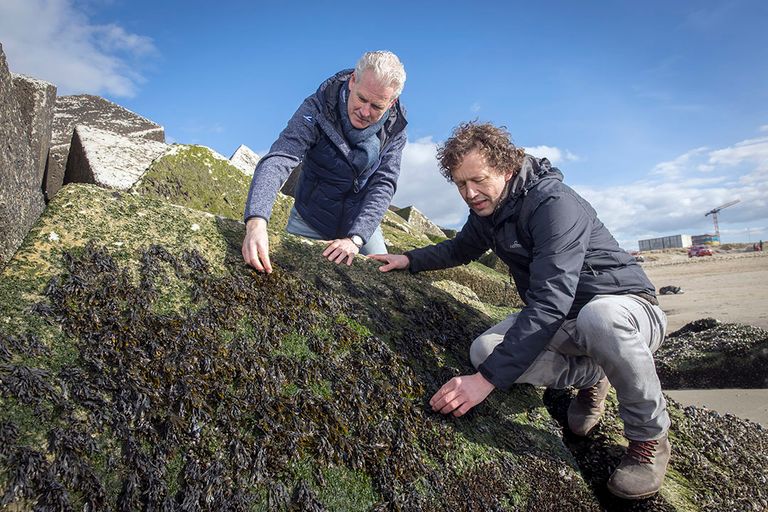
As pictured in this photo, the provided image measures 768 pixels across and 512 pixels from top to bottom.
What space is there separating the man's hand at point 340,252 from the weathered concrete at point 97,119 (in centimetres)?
913

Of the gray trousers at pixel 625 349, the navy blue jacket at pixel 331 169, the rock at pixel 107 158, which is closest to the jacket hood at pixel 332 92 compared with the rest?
the navy blue jacket at pixel 331 169

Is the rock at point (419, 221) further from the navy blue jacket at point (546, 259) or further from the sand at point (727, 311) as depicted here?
the navy blue jacket at point (546, 259)

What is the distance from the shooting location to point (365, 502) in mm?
2391

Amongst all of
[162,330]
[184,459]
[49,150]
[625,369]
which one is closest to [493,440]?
[625,369]

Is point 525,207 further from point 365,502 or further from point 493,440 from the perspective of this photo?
point 365,502

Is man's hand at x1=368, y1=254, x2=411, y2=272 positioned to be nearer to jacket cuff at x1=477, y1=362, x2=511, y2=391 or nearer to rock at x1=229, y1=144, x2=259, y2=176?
jacket cuff at x1=477, y1=362, x2=511, y2=391

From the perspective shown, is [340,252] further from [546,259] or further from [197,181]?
[197,181]

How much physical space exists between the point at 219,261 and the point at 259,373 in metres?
0.87

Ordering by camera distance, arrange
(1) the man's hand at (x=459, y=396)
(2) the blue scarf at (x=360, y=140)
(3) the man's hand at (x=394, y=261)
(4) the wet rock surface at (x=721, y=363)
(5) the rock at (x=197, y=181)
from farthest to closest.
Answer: (5) the rock at (x=197, y=181) < (4) the wet rock surface at (x=721, y=363) < (2) the blue scarf at (x=360, y=140) < (3) the man's hand at (x=394, y=261) < (1) the man's hand at (x=459, y=396)

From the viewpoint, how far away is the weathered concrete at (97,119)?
1127 centimetres

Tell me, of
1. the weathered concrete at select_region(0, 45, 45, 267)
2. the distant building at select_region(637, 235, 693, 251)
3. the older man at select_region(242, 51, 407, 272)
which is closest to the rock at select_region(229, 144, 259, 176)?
the weathered concrete at select_region(0, 45, 45, 267)

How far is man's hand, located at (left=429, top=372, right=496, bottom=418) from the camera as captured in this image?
290 cm

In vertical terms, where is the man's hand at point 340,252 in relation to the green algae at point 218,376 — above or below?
above

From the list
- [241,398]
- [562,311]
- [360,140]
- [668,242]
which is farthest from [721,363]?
[668,242]
